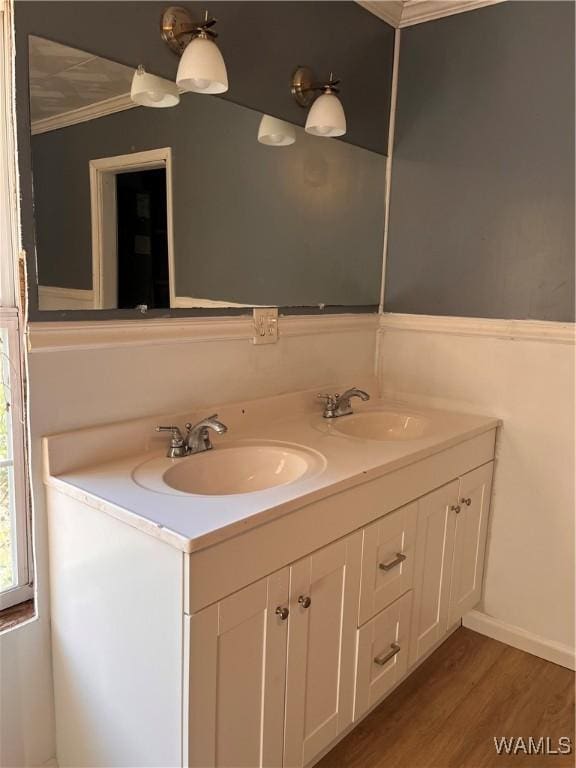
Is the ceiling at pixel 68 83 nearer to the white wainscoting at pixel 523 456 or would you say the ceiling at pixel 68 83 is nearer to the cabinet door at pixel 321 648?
the cabinet door at pixel 321 648

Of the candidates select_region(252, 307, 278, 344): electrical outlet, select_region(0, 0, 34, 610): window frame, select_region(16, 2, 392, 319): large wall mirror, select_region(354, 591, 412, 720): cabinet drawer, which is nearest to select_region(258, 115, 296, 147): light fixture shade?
select_region(16, 2, 392, 319): large wall mirror

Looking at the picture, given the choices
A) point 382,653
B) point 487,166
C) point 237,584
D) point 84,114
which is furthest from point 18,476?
point 487,166

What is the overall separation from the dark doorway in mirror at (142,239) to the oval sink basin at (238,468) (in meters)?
0.42

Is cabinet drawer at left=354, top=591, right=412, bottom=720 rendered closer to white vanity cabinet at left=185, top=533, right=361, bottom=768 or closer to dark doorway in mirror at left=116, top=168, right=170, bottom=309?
white vanity cabinet at left=185, top=533, right=361, bottom=768

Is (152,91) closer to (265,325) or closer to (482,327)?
(265,325)

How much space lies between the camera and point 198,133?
1.61 m

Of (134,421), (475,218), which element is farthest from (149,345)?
(475,218)

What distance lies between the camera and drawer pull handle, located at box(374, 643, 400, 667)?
5.30ft

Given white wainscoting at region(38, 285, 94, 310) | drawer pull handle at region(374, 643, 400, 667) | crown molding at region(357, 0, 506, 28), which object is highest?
crown molding at region(357, 0, 506, 28)

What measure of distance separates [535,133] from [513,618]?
1.70 meters

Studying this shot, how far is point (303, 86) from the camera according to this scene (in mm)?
1866

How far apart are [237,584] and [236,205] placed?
1.13 meters

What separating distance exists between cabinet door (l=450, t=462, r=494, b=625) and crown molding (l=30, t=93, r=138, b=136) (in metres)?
1.48

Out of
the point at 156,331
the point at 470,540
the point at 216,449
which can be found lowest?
the point at 470,540
